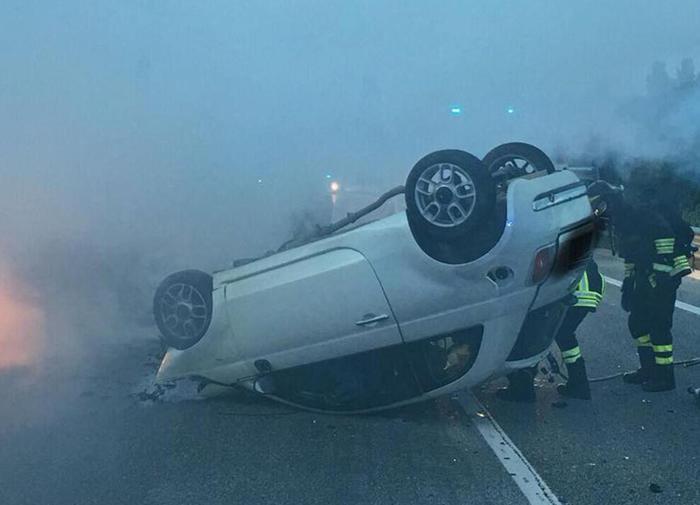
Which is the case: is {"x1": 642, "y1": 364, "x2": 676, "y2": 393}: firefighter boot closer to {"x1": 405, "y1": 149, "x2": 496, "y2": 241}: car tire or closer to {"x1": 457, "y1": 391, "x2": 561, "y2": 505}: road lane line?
{"x1": 457, "y1": 391, "x2": 561, "y2": 505}: road lane line

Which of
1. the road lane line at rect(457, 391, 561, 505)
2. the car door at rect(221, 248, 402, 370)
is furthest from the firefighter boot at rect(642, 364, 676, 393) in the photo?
the car door at rect(221, 248, 402, 370)

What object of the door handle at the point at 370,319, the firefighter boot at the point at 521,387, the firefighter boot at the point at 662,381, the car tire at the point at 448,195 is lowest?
the firefighter boot at the point at 662,381

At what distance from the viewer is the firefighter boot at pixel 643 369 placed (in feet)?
15.7

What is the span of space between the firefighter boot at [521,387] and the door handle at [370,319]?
112 cm

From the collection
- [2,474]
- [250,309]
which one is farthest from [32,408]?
[250,309]

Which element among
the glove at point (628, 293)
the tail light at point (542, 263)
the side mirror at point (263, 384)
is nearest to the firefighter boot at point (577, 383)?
the glove at point (628, 293)

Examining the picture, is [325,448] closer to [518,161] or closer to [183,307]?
[183,307]

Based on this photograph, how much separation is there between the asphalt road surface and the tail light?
898mm

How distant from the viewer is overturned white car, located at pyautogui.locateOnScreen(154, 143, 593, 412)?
11.7 feet

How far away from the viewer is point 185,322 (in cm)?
438

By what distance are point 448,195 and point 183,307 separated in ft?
5.96

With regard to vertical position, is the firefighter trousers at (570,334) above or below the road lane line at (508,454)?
above

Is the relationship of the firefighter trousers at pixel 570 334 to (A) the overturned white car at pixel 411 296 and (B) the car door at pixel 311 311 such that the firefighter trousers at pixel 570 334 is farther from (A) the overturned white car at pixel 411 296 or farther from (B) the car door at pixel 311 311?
(B) the car door at pixel 311 311

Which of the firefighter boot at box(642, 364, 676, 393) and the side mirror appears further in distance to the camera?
the firefighter boot at box(642, 364, 676, 393)
